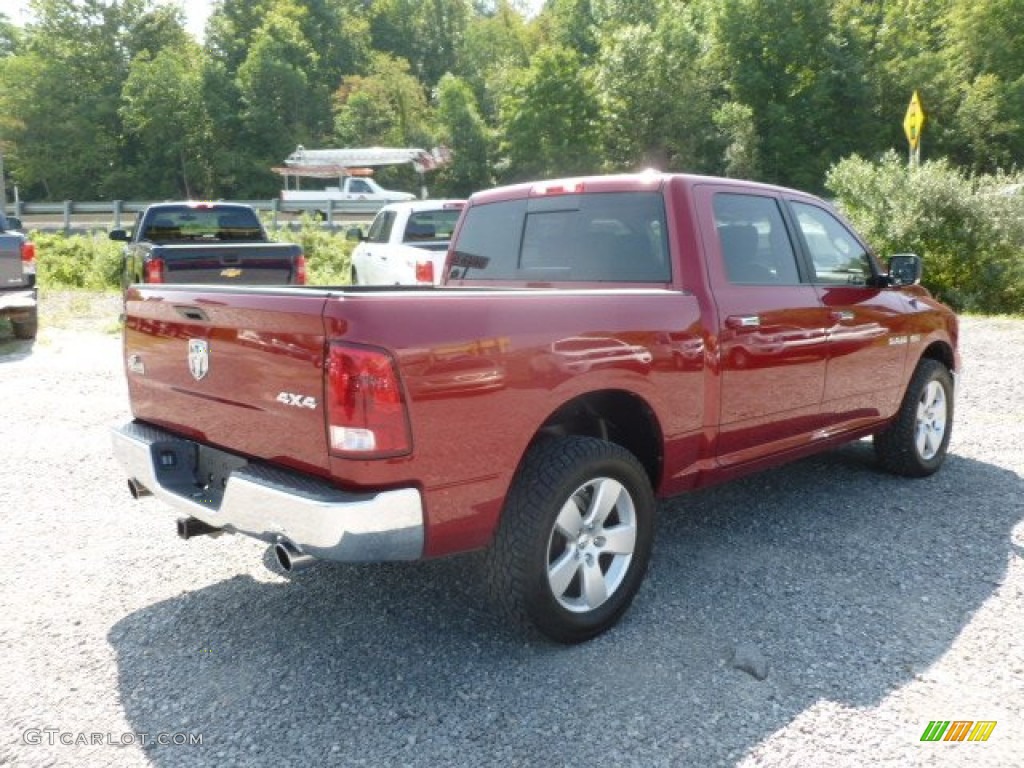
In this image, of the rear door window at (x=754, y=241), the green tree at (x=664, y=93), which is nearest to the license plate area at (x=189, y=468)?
the rear door window at (x=754, y=241)

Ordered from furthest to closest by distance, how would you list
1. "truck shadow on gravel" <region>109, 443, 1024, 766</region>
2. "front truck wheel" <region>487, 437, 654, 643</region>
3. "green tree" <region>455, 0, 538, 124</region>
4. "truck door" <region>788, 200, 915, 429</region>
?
"green tree" <region>455, 0, 538, 124</region> < "truck door" <region>788, 200, 915, 429</region> < "front truck wheel" <region>487, 437, 654, 643</region> < "truck shadow on gravel" <region>109, 443, 1024, 766</region>

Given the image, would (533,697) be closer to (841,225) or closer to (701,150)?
(841,225)

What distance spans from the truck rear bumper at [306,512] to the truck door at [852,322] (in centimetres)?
275

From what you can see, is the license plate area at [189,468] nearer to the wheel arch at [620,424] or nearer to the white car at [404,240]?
the wheel arch at [620,424]

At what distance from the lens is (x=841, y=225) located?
4973 mm

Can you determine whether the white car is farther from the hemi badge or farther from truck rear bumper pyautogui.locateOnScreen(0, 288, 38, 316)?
the hemi badge

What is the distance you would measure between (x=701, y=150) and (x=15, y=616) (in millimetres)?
A: 56209

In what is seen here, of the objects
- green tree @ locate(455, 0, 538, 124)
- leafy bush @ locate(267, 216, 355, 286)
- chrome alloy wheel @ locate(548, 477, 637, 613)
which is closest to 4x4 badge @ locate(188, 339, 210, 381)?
chrome alloy wheel @ locate(548, 477, 637, 613)

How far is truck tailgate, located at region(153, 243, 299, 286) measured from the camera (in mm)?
9820

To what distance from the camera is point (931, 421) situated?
5.54 metres

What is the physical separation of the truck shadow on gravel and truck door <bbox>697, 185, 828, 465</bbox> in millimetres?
626

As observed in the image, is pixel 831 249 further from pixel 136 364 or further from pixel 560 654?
pixel 136 364

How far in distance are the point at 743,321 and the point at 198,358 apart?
237 centimetres

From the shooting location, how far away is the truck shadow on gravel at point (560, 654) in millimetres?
2709
